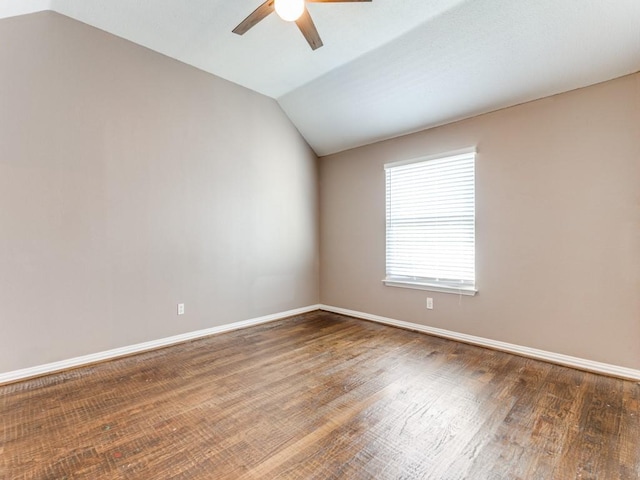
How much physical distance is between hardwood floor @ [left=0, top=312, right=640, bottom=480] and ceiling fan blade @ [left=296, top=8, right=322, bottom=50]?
8.58 feet

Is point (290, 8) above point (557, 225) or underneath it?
above

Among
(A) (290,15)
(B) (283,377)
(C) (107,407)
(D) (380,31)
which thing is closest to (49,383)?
(C) (107,407)

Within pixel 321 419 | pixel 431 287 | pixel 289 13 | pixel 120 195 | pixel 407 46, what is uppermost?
pixel 407 46

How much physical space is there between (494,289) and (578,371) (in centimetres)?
90

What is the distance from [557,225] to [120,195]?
4.01 meters

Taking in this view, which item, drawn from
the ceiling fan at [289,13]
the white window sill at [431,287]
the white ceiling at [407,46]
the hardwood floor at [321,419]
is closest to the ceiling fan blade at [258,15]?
the ceiling fan at [289,13]

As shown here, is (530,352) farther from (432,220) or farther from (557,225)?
(432,220)

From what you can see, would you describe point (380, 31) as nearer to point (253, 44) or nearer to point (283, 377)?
point (253, 44)

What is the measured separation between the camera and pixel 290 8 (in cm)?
199

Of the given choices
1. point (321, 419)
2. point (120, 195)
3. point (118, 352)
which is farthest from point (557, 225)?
point (118, 352)

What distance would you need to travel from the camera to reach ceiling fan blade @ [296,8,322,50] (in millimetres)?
2131

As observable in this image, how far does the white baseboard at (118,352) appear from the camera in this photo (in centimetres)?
245

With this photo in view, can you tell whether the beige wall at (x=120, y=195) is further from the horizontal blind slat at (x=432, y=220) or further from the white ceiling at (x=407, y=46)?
the horizontal blind slat at (x=432, y=220)

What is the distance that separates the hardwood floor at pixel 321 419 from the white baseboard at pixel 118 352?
0.34 ft
